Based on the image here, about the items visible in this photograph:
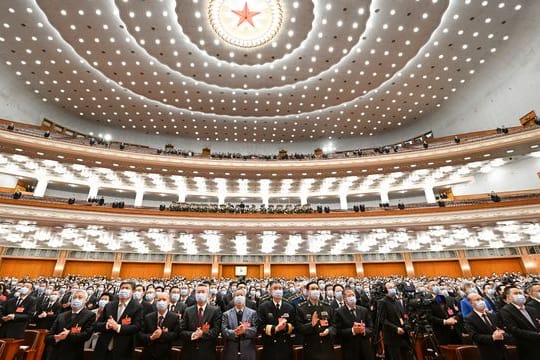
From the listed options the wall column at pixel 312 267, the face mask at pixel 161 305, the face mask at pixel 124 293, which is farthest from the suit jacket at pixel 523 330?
the wall column at pixel 312 267

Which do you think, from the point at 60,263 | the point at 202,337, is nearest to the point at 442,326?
the point at 202,337

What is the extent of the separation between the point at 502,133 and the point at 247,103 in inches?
570

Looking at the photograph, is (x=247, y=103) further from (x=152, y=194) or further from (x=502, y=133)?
(x=502, y=133)

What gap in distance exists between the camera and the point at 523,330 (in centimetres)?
304

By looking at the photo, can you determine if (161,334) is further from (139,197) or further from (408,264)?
(408,264)

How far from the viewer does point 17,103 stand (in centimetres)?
1712

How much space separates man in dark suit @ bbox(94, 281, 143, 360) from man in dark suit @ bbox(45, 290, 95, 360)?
0.46ft

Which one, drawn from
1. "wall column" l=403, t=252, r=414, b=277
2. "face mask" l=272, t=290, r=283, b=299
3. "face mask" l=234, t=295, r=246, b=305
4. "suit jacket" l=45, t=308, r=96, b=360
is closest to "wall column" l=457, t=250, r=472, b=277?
"wall column" l=403, t=252, r=414, b=277

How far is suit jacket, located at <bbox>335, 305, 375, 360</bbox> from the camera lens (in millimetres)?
3590

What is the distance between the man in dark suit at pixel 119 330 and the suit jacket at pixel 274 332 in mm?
1522

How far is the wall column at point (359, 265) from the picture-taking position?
1794cm

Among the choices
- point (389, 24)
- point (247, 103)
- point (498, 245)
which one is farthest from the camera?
point (247, 103)

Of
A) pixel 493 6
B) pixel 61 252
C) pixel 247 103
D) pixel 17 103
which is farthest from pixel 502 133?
pixel 17 103

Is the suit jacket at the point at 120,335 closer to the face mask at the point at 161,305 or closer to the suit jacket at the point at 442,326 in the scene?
the face mask at the point at 161,305
